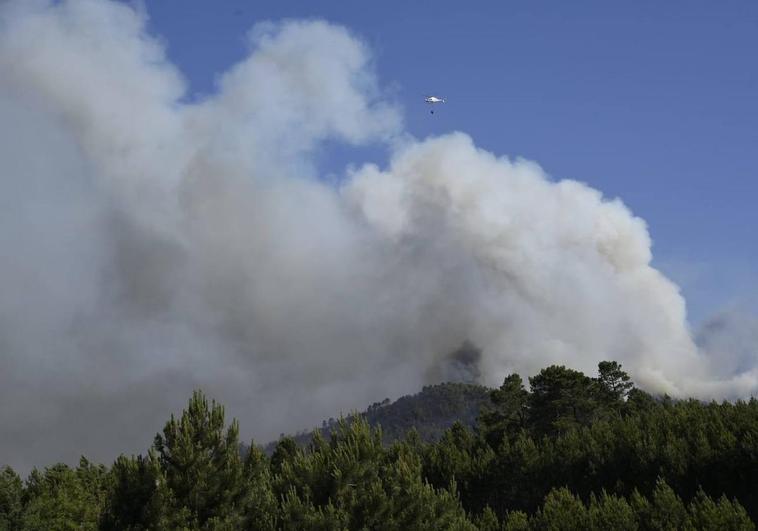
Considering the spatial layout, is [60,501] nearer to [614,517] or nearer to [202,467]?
[202,467]

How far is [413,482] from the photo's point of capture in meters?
43.2

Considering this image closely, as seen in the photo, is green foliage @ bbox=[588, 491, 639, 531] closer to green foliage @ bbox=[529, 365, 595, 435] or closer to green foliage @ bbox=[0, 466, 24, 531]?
green foliage @ bbox=[0, 466, 24, 531]

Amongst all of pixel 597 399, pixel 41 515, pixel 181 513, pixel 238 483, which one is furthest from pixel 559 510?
pixel 597 399

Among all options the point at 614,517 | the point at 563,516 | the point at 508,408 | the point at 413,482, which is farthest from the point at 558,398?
the point at 413,482

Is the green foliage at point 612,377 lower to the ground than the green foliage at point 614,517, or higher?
higher

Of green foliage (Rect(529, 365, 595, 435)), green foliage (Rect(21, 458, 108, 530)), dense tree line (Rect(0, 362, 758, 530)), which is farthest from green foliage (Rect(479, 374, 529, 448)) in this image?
green foliage (Rect(21, 458, 108, 530))

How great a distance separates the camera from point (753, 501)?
52656mm

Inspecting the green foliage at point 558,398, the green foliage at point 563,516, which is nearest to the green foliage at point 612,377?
the green foliage at point 558,398

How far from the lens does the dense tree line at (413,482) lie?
38562mm

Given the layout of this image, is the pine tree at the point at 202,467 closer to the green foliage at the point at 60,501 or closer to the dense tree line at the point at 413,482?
the dense tree line at the point at 413,482

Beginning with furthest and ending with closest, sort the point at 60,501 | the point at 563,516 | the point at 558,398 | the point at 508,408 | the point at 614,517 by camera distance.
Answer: the point at 508,408, the point at 558,398, the point at 60,501, the point at 563,516, the point at 614,517

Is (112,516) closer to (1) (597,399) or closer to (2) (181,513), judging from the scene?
(2) (181,513)

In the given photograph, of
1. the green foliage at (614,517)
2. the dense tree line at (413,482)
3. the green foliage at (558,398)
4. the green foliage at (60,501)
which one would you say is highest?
the green foliage at (558,398)

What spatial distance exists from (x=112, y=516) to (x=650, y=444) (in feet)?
152
